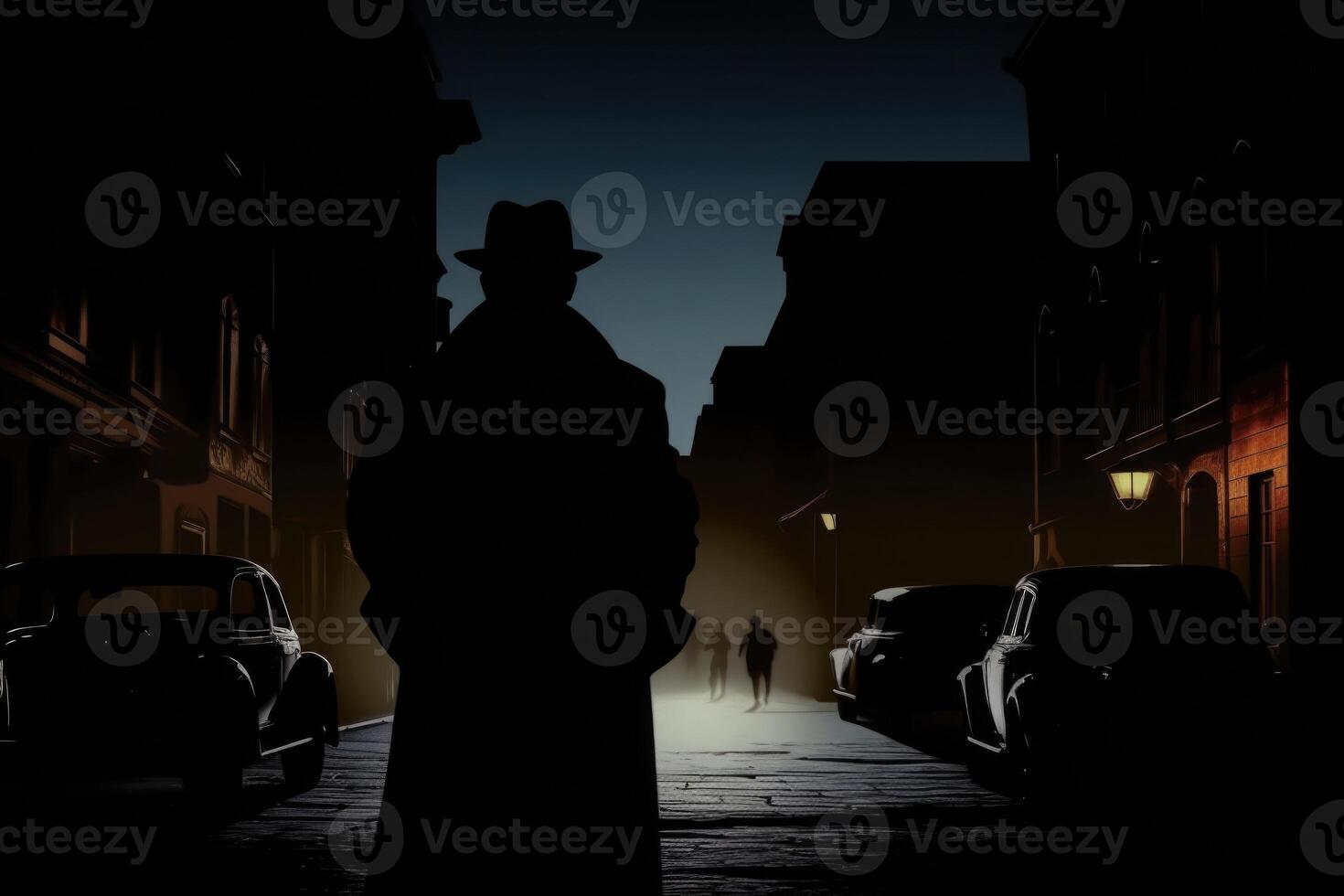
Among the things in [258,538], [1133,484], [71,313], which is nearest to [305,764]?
[71,313]

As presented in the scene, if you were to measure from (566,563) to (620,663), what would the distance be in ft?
0.82

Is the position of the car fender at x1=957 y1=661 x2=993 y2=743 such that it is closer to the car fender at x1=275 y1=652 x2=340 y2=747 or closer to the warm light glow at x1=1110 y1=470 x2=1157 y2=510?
the car fender at x1=275 y1=652 x2=340 y2=747

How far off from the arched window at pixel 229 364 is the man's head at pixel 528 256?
24954mm

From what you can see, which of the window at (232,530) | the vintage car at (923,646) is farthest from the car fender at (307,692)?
the window at (232,530)

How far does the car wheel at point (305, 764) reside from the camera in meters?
12.3

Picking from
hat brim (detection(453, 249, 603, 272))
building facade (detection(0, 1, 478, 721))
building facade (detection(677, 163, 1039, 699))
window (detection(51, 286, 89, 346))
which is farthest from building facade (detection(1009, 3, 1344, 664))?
hat brim (detection(453, 249, 603, 272))

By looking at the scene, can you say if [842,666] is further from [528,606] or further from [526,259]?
[528,606]

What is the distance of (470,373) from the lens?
366cm

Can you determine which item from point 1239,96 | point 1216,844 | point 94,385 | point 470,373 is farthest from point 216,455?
point 470,373

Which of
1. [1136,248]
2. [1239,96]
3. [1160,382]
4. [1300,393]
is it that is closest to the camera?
[1300,393]

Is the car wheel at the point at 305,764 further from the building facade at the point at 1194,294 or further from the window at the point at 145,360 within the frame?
the window at the point at 145,360

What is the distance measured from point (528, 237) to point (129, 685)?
756 cm

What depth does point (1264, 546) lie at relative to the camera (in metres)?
19.2

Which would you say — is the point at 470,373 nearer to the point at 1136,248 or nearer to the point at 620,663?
the point at 620,663
